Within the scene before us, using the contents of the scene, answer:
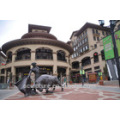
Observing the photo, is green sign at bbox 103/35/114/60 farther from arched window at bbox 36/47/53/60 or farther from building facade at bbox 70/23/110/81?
building facade at bbox 70/23/110/81

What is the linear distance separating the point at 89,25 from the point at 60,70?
873 inches

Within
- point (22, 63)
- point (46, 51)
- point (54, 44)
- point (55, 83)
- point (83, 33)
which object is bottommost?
point (55, 83)

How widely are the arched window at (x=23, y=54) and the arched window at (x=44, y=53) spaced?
2.35 metres

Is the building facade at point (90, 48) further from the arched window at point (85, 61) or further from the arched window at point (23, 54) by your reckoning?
the arched window at point (23, 54)

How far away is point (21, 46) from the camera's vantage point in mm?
21891

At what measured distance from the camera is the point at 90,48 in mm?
33219

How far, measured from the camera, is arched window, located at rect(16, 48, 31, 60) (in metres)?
22.9

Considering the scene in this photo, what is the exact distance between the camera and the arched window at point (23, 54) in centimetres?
2286

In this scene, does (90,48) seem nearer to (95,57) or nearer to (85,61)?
(95,57)

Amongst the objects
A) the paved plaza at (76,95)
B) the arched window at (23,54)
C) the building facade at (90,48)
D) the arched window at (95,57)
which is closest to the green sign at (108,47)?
the paved plaza at (76,95)

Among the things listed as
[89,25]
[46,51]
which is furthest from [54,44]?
[89,25]

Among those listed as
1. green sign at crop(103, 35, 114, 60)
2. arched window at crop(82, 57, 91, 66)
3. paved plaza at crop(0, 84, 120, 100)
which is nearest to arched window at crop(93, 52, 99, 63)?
arched window at crop(82, 57, 91, 66)

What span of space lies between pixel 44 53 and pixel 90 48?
18.5m

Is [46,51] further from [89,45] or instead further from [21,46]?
[89,45]
